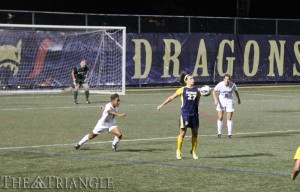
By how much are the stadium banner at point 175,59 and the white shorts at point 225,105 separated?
52.0 feet

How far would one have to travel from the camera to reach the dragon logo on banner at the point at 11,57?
37094 mm

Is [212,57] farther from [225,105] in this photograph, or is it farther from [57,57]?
[225,105]

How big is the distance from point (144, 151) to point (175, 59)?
25407 mm

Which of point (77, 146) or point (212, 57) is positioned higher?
point (212, 57)

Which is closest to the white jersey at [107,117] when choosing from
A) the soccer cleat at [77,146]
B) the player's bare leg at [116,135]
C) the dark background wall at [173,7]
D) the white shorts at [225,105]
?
the player's bare leg at [116,135]

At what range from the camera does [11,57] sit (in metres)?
37.4

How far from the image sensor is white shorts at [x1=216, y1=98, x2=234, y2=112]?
23.2 meters

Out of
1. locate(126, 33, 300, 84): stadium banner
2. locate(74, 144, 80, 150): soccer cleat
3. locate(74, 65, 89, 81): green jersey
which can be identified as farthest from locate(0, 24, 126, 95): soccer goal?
locate(74, 144, 80, 150): soccer cleat

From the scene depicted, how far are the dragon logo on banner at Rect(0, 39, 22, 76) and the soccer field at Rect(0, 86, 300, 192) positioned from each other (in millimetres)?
4363

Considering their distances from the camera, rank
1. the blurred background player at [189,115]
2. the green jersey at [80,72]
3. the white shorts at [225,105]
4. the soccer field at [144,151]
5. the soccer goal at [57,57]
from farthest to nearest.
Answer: the soccer goal at [57,57]
the green jersey at [80,72]
the white shorts at [225,105]
the blurred background player at [189,115]
the soccer field at [144,151]

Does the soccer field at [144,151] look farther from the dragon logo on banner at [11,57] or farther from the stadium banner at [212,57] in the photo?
the stadium banner at [212,57]

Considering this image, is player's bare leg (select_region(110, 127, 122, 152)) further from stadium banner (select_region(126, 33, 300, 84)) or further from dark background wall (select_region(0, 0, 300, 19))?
dark background wall (select_region(0, 0, 300, 19))

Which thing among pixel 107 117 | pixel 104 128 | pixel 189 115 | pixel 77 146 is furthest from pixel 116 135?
pixel 189 115

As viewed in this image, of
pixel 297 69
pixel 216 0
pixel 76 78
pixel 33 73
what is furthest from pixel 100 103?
pixel 216 0
